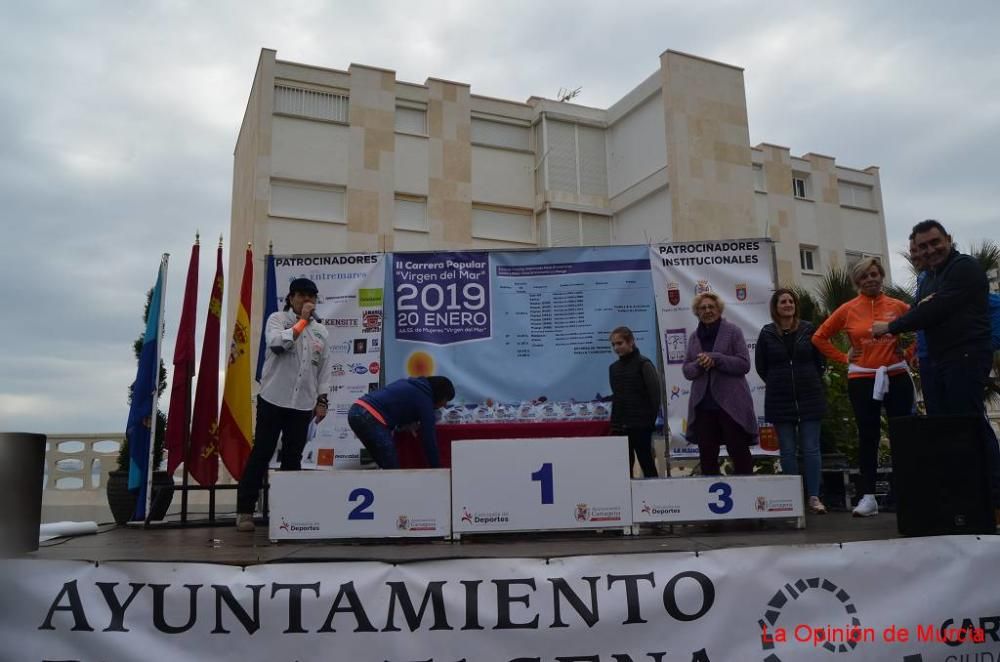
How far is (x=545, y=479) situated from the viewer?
4.10 metres

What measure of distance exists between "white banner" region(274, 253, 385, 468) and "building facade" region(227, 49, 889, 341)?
1159 cm

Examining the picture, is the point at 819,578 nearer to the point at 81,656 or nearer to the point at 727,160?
the point at 81,656

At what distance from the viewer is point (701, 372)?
5219 millimetres

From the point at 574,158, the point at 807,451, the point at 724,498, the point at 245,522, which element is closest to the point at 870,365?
the point at 807,451

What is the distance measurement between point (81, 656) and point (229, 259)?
67.0 ft

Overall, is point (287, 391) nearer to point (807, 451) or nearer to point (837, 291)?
point (807, 451)

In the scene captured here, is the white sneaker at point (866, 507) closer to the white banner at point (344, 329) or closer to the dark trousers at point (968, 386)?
the dark trousers at point (968, 386)

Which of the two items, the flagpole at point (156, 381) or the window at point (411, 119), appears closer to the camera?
the flagpole at point (156, 381)

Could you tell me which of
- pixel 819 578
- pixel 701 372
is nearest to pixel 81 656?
pixel 819 578

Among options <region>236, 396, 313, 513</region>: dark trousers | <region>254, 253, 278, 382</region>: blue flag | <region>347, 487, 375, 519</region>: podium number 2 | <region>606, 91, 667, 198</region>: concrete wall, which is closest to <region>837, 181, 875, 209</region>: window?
<region>606, 91, 667, 198</region>: concrete wall

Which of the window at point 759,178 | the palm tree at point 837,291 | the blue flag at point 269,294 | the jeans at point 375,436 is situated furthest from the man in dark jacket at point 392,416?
the window at point 759,178

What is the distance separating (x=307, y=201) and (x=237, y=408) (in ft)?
45.6

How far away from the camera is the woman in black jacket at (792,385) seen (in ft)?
16.6

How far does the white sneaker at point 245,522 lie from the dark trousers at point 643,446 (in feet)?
9.46
